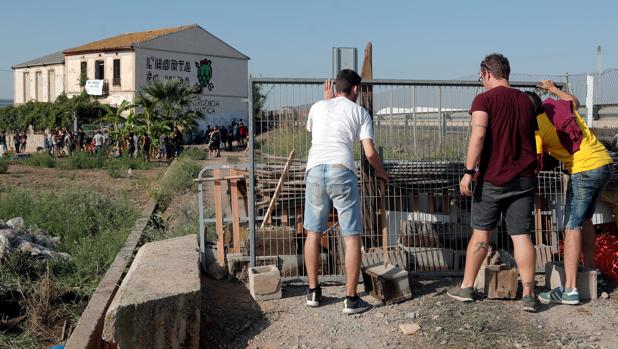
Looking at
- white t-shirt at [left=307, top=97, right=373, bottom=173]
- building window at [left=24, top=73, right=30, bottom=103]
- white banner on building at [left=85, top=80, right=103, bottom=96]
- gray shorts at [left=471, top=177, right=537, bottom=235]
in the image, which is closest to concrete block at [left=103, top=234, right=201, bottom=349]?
white t-shirt at [left=307, top=97, right=373, bottom=173]

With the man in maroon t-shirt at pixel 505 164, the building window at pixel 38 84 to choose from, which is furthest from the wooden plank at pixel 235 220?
the building window at pixel 38 84

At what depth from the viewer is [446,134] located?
631 centimetres

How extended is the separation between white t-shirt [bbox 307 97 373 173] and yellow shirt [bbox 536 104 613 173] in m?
1.43

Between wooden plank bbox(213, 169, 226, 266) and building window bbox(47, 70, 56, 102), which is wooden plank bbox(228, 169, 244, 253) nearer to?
wooden plank bbox(213, 169, 226, 266)

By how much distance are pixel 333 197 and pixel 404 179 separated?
1275 millimetres

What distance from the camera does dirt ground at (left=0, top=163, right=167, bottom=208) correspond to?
1670 centimetres

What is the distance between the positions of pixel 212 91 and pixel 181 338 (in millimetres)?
49335

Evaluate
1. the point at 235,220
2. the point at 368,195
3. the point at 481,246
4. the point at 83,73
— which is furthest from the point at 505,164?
the point at 83,73

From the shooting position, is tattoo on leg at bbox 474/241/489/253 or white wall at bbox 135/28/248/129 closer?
tattoo on leg at bbox 474/241/489/253

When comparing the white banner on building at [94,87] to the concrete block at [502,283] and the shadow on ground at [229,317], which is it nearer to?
the shadow on ground at [229,317]

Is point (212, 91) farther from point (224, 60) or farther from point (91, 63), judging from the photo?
point (91, 63)

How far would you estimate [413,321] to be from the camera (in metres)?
5.07

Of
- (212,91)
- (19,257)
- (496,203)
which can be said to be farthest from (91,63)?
(496,203)

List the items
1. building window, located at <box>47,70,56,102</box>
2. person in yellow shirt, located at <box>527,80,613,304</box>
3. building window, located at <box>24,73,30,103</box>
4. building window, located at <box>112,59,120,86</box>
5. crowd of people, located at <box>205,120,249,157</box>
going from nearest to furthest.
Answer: person in yellow shirt, located at <box>527,80,613,304</box> < crowd of people, located at <box>205,120,249,157</box> < building window, located at <box>112,59,120,86</box> < building window, located at <box>47,70,56,102</box> < building window, located at <box>24,73,30,103</box>
